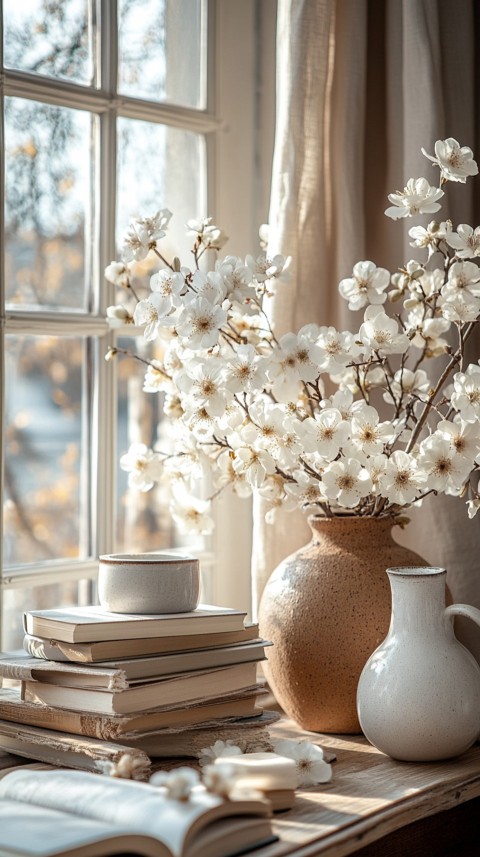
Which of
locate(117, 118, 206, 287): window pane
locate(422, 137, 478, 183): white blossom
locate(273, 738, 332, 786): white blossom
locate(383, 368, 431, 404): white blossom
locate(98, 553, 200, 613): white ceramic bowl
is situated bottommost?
locate(273, 738, 332, 786): white blossom

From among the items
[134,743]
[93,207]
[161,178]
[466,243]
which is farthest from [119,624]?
[161,178]

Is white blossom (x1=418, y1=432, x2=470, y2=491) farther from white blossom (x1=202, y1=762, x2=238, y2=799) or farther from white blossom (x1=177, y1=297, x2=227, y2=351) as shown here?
white blossom (x1=202, y1=762, x2=238, y2=799)

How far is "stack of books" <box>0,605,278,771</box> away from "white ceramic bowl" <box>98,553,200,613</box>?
2 centimetres

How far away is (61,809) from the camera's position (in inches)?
37.8

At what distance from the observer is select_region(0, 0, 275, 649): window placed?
5.03 ft

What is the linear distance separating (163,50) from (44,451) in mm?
A: 677

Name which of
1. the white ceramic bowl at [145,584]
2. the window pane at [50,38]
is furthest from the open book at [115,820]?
the window pane at [50,38]

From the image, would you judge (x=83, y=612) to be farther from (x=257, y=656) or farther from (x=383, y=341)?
(x=383, y=341)

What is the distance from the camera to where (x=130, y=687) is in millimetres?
1166

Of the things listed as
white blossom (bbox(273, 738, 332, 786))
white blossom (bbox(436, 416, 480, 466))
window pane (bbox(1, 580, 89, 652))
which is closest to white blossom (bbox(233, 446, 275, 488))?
white blossom (bbox(436, 416, 480, 466))

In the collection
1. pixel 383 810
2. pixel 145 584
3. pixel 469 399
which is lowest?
pixel 383 810

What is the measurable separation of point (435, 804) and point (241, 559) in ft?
2.31

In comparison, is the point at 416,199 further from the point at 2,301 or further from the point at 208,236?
the point at 2,301

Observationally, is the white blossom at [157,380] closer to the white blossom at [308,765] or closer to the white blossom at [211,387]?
the white blossom at [211,387]
